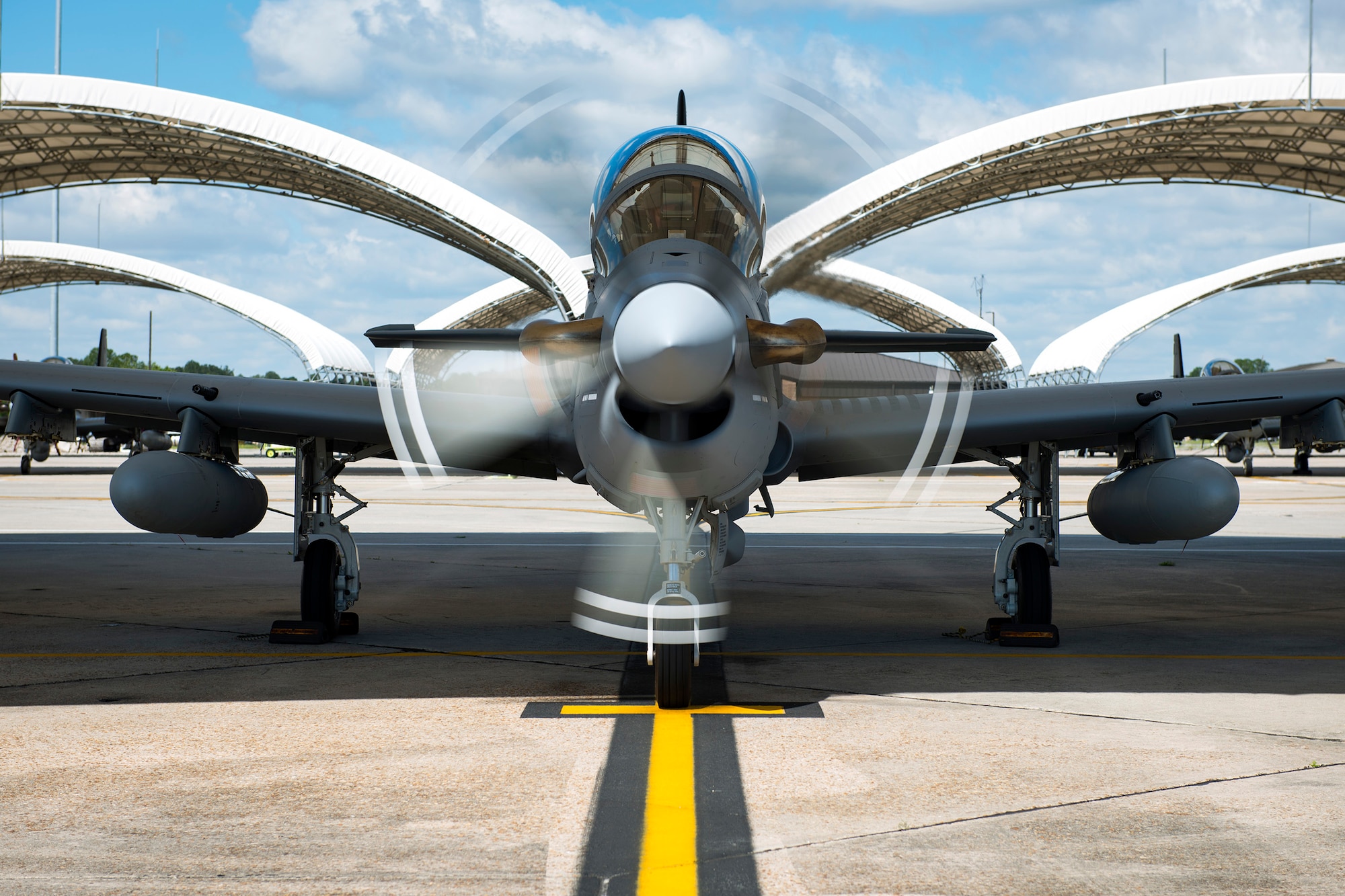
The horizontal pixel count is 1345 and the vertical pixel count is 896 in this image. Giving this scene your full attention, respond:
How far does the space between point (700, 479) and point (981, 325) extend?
56.9m

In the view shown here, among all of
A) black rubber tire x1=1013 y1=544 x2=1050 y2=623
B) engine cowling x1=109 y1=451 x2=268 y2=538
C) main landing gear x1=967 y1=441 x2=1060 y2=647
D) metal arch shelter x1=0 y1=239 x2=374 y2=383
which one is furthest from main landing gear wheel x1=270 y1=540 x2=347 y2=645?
metal arch shelter x1=0 y1=239 x2=374 y2=383

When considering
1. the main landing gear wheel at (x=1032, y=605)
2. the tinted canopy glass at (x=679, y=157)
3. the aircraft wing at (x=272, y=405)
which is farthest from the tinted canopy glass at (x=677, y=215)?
the main landing gear wheel at (x=1032, y=605)

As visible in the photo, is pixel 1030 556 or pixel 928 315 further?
pixel 928 315

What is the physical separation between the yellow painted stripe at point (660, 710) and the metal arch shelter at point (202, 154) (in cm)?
2366

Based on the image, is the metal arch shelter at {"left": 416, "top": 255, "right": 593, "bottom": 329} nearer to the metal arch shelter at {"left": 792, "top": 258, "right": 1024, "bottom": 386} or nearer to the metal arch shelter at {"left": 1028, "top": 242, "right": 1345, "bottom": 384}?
the metal arch shelter at {"left": 792, "top": 258, "right": 1024, "bottom": 386}

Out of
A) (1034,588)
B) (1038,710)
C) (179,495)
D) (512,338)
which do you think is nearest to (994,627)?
(1034,588)

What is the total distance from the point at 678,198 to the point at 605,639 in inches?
140

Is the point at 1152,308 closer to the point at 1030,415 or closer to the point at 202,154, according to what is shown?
the point at 202,154

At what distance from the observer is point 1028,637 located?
789cm

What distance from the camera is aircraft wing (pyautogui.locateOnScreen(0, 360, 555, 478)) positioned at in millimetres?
7656

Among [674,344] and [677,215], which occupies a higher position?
[677,215]

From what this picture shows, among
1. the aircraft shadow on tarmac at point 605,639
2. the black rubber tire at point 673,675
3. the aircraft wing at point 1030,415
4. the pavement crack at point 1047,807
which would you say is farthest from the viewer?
the aircraft wing at point 1030,415

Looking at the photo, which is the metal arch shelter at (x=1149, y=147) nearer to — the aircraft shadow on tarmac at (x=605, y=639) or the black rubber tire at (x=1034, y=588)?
the aircraft shadow on tarmac at (x=605, y=639)

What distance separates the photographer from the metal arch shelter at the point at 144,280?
56.1m
